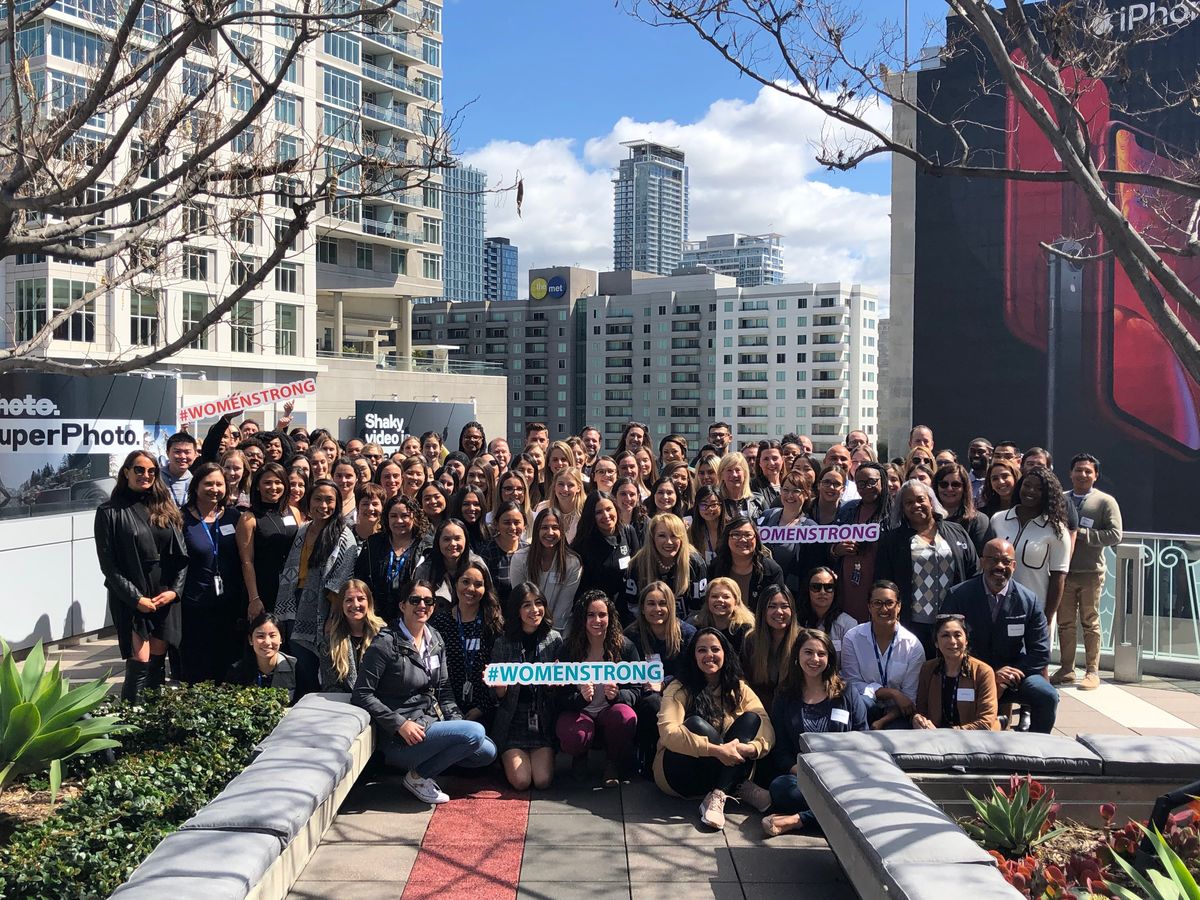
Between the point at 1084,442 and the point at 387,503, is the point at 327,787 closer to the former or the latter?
the point at 387,503

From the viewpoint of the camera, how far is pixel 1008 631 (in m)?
6.61

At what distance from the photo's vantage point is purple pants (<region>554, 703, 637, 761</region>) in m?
6.24

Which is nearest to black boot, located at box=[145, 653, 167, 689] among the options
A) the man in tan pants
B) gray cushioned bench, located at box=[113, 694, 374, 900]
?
gray cushioned bench, located at box=[113, 694, 374, 900]

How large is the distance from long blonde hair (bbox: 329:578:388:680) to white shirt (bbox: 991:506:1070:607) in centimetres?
451

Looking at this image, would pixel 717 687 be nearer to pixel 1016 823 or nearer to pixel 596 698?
pixel 596 698

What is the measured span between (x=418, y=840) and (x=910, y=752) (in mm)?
2448

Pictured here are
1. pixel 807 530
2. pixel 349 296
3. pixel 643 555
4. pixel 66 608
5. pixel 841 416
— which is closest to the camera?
pixel 643 555

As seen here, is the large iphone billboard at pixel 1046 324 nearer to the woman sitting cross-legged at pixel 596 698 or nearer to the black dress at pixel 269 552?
the woman sitting cross-legged at pixel 596 698

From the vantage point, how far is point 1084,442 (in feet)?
106

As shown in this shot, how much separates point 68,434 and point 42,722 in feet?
21.6

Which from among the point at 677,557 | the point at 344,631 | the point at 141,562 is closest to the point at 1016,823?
the point at 677,557

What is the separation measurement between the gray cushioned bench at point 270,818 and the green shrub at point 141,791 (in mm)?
209

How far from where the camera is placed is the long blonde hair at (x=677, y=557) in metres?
6.88

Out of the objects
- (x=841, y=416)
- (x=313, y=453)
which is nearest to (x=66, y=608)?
(x=313, y=453)
